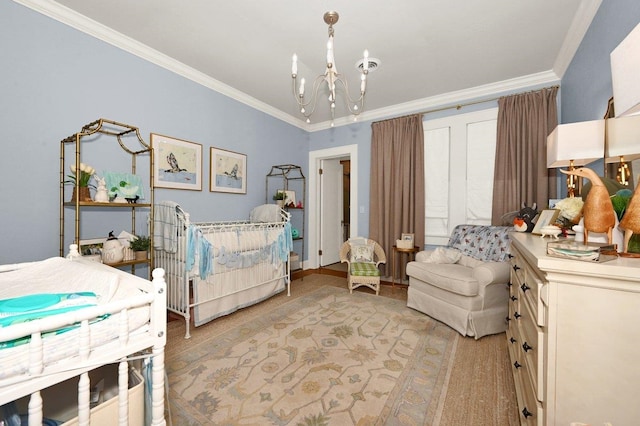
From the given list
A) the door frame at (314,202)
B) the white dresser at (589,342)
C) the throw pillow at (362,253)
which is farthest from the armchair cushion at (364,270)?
the white dresser at (589,342)

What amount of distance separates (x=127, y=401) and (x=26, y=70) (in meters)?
2.57

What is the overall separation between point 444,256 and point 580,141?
1811 mm

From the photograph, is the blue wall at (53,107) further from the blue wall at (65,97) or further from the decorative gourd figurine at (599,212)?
the decorative gourd figurine at (599,212)

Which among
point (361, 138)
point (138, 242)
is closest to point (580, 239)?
point (138, 242)

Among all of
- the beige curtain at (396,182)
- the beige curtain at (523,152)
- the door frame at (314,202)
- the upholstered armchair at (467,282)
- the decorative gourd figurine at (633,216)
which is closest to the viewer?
the decorative gourd figurine at (633,216)

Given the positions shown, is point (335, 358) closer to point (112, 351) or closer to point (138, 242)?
point (112, 351)

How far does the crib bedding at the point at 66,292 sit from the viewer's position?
806mm

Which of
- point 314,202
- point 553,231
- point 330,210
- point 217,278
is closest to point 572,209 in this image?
point 553,231

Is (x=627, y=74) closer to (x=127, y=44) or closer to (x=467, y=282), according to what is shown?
(x=467, y=282)

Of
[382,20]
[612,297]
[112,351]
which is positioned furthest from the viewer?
[382,20]

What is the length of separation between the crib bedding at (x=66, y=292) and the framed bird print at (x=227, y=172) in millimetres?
2012

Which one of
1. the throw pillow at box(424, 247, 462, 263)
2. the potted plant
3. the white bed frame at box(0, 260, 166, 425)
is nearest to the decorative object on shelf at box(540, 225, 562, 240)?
the throw pillow at box(424, 247, 462, 263)

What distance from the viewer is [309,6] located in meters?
2.08

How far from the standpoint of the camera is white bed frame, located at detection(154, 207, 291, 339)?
8.35ft
